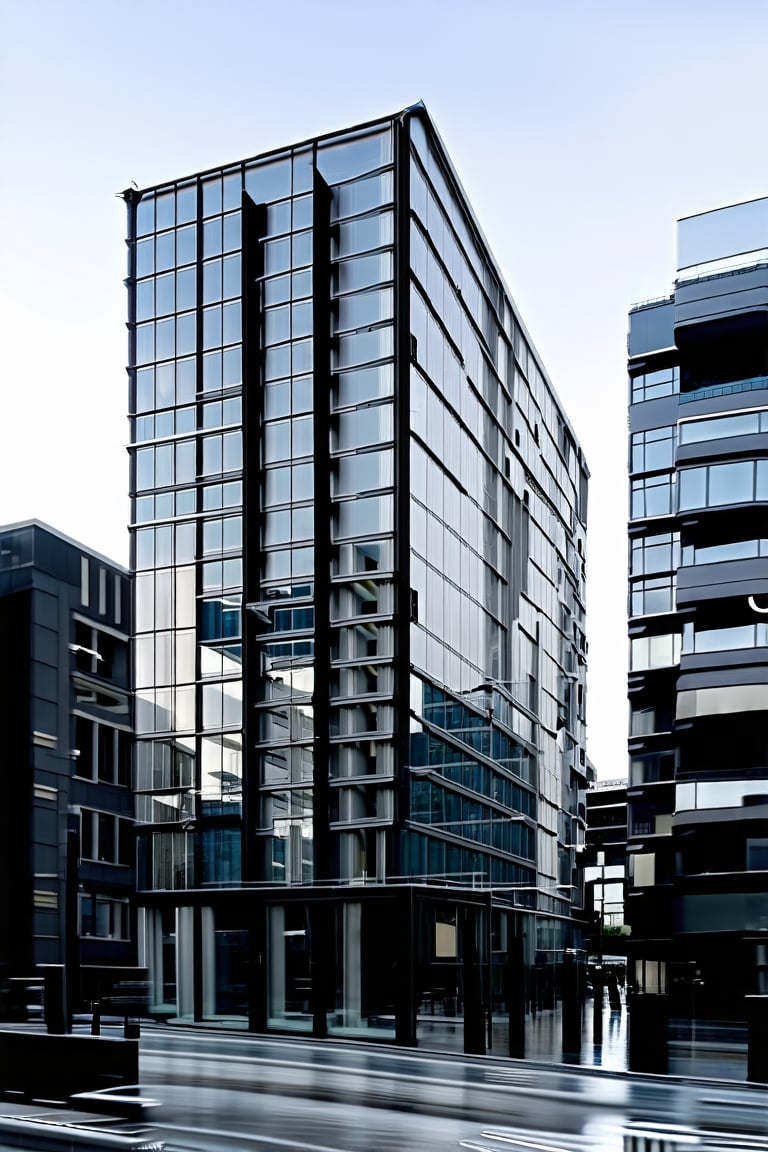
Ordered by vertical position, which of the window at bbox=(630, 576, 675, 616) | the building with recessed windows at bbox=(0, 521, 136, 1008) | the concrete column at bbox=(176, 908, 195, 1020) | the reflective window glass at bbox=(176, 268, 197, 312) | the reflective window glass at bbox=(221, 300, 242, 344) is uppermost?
the reflective window glass at bbox=(176, 268, 197, 312)

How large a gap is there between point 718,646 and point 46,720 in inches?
807

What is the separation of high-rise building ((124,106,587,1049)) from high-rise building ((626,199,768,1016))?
470cm

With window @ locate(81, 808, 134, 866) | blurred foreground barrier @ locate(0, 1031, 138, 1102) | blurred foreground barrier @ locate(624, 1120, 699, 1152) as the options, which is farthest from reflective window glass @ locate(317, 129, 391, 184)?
blurred foreground barrier @ locate(0, 1031, 138, 1102)

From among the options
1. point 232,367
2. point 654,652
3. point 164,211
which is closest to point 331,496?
point 232,367

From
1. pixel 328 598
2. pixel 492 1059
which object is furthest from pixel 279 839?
pixel 492 1059

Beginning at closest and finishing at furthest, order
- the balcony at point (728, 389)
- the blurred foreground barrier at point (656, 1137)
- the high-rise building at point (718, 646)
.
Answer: the blurred foreground barrier at point (656, 1137), the high-rise building at point (718, 646), the balcony at point (728, 389)

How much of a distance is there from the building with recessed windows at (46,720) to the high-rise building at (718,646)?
16.4 metres

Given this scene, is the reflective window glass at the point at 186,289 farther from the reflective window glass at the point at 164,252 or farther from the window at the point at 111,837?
the window at the point at 111,837

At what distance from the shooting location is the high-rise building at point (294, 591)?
19812mm

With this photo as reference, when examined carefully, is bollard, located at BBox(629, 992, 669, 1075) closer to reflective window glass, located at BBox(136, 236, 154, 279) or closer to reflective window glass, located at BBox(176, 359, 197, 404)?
reflective window glass, located at BBox(176, 359, 197, 404)

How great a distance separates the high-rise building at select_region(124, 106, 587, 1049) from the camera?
19.8 metres

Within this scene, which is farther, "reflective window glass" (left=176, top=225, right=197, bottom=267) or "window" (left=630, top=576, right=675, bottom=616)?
"window" (left=630, top=576, right=675, bottom=616)

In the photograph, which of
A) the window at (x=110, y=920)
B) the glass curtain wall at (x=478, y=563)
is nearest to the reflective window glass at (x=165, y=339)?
the glass curtain wall at (x=478, y=563)

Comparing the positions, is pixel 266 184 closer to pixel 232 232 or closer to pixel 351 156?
pixel 232 232
